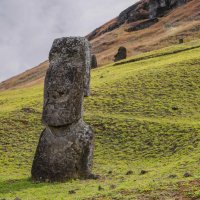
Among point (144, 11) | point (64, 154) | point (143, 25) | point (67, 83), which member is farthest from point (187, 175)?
point (144, 11)

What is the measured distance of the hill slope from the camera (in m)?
87.8

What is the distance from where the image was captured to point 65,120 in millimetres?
20000

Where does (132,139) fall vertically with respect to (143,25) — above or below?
below

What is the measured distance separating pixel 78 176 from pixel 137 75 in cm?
2413

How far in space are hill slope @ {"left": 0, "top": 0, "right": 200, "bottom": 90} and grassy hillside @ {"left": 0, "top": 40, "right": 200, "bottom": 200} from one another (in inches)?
1647

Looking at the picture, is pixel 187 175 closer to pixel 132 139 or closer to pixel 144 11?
pixel 132 139

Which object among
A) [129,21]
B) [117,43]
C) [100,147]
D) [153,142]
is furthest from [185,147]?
[129,21]

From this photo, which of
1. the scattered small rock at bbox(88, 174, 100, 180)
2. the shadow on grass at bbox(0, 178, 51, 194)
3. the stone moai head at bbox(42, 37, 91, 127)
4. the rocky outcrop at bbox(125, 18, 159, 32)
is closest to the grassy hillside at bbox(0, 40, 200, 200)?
the shadow on grass at bbox(0, 178, 51, 194)

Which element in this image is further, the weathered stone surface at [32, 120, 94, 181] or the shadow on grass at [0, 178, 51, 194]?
the weathered stone surface at [32, 120, 94, 181]

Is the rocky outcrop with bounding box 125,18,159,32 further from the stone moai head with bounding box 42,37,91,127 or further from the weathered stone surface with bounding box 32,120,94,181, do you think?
the weathered stone surface with bounding box 32,120,94,181

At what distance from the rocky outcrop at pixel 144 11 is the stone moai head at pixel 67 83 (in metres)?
96.1

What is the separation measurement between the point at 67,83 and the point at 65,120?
1.46 metres

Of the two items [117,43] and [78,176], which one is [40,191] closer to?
[78,176]

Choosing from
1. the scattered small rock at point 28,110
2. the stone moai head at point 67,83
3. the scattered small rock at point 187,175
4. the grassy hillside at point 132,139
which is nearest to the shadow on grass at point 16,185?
the grassy hillside at point 132,139
